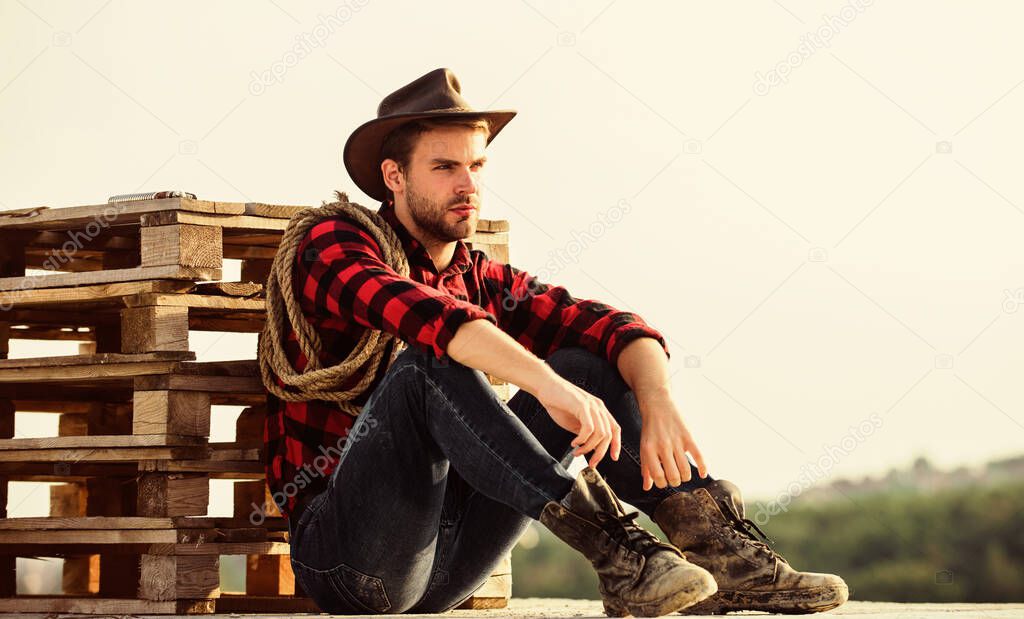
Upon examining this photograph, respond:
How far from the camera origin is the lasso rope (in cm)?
392

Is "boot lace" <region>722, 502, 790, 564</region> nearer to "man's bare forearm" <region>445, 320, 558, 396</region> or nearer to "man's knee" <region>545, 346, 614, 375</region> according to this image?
"man's knee" <region>545, 346, 614, 375</region>

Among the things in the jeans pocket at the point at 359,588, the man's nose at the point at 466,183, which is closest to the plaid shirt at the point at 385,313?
the man's nose at the point at 466,183

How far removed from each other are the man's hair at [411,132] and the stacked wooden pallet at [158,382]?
70 cm

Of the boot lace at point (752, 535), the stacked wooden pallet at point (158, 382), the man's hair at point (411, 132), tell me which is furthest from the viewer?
the stacked wooden pallet at point (158, 382)

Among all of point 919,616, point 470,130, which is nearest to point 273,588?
point 470,130

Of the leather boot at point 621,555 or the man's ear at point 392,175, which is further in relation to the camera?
the man's ear at point 392,175

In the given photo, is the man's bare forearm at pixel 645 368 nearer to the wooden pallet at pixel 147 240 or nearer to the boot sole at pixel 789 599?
the boot sole at pixel 789 599

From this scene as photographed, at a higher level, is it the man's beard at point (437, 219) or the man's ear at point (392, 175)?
the man's ear at point (392, 175)

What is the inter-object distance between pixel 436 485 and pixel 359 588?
1.31 feet

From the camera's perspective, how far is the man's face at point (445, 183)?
4105mm

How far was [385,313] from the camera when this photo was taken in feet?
11.5

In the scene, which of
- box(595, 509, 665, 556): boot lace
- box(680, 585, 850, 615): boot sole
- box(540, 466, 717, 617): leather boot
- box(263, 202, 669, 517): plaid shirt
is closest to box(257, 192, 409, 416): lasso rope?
box(263, 202, 669, 517): plaid shirt

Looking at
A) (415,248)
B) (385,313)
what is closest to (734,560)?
(385,313)
